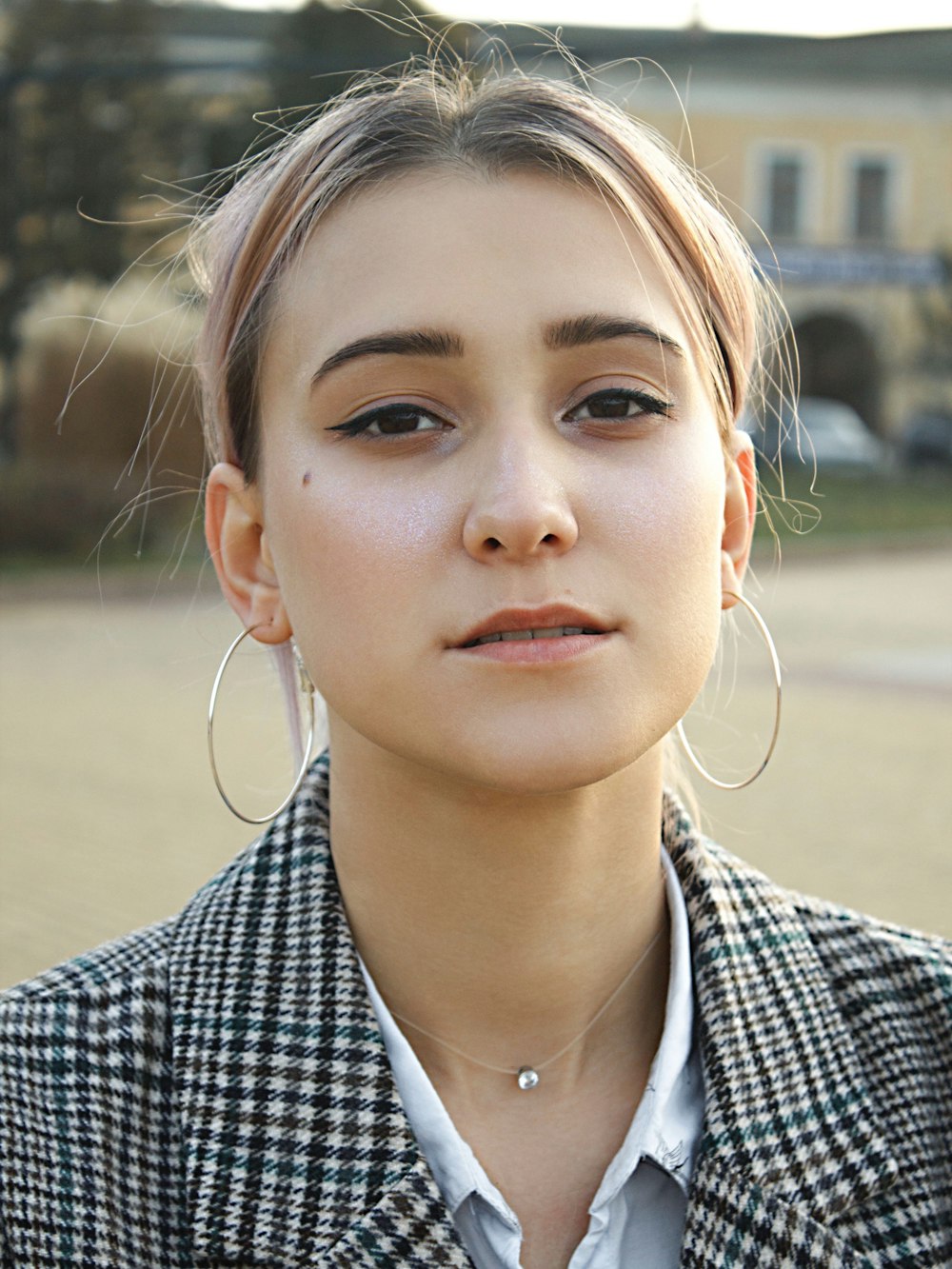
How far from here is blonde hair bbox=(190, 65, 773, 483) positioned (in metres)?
1.96

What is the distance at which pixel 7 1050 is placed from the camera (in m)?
1.80

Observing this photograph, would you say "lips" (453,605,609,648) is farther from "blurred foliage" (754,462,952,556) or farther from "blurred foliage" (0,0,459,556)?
"blurred foliage" (0,0,459,556)

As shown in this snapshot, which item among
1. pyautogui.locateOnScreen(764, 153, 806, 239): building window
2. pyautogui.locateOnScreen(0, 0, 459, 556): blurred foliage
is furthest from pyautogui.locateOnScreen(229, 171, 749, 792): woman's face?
pyautogui.locateOnScreen(764, 153, 806, 239): building window

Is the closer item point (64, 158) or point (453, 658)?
point (453, 658)

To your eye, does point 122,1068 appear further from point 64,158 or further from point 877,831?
point 64,158

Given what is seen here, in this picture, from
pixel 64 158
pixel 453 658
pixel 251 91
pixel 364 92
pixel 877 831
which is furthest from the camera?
pixel 251 91

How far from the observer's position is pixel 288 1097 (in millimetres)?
1860

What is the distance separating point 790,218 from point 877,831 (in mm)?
36297

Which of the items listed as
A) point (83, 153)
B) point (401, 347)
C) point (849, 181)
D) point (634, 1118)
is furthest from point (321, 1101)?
point (849, 181)

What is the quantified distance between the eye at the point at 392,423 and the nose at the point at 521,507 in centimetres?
10

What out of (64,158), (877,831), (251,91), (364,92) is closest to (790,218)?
(251,91)

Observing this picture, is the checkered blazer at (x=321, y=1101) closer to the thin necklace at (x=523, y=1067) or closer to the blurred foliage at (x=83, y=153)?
the thin necklace at (x=523, y=1067)

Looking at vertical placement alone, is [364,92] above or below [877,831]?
above

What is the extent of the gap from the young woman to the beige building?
38407mm
